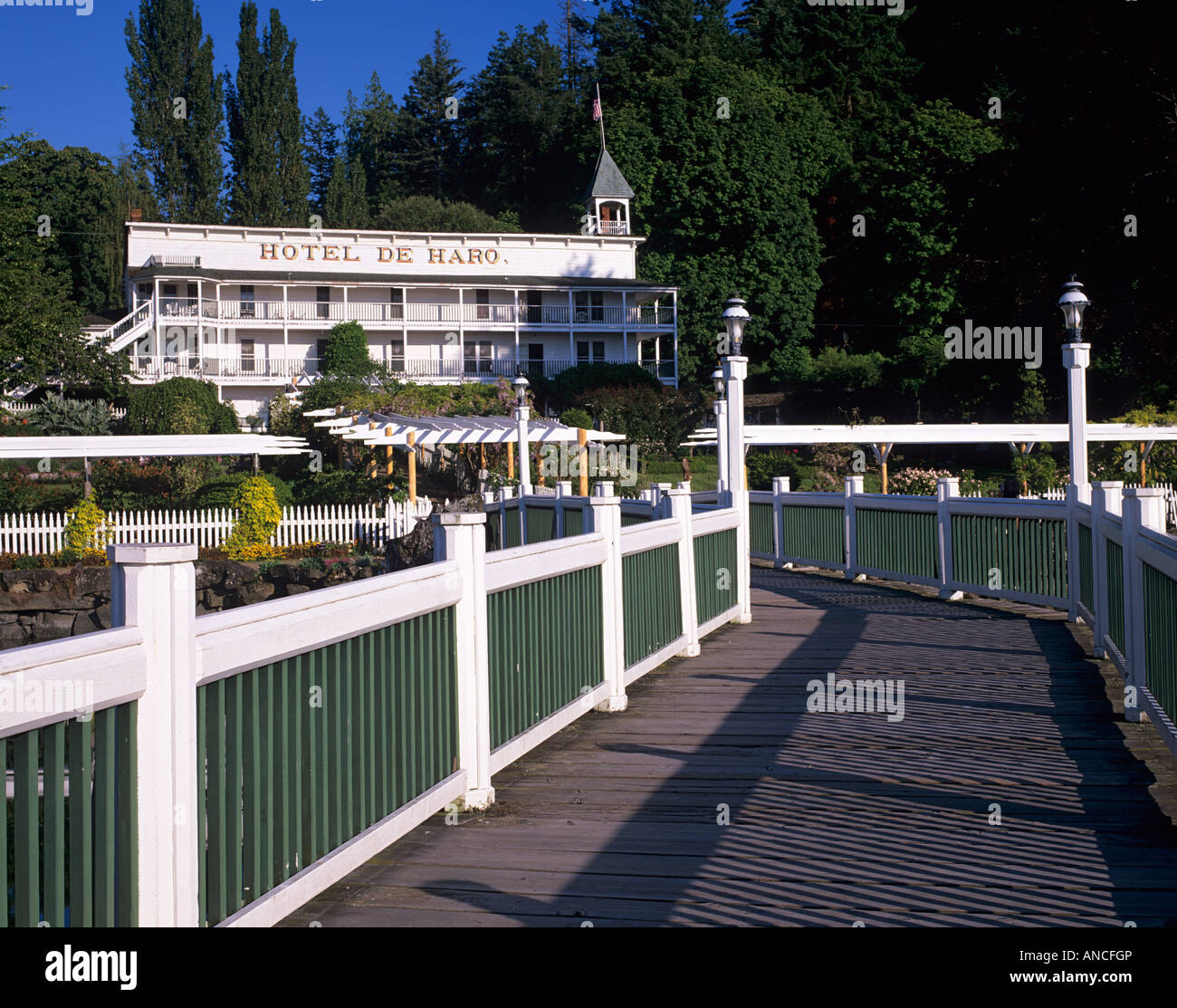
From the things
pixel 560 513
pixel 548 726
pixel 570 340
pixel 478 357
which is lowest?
pixel 548 726

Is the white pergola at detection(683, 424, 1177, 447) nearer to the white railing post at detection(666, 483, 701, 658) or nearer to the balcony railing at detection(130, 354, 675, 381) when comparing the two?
the white railing post at detection(666, 483, 701, 658)

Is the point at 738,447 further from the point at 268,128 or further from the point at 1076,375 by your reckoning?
the point at 268,128

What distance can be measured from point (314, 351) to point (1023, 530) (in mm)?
44438

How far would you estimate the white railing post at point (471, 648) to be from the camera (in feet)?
19.4

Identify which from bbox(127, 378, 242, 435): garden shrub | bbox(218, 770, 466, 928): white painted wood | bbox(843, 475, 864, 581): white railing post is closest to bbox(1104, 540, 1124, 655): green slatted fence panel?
bbox(218, 770, 466, 928): white painted wood

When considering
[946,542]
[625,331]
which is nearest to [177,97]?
[625,331]

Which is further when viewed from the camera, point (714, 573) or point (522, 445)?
point (522, 445)

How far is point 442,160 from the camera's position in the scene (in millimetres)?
83250

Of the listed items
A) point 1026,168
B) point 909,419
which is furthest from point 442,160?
point 1026,168

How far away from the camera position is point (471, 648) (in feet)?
19.5

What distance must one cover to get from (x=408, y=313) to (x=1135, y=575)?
4980 cm

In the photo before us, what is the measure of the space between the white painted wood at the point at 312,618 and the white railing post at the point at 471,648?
0.11 m

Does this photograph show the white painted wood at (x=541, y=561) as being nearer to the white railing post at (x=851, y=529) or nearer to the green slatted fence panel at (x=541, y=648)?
the green slatted fence panel at (x=541, y=648)
